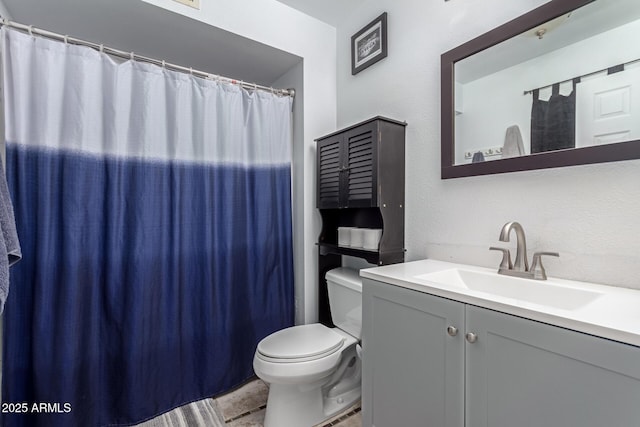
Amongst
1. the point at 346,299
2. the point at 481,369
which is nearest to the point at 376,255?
the point at 346,299

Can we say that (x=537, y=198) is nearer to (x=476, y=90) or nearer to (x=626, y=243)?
(x=626, y=243)

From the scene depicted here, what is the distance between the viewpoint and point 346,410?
1.55 m

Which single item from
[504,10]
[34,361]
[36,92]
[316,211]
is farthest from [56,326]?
[504,10]

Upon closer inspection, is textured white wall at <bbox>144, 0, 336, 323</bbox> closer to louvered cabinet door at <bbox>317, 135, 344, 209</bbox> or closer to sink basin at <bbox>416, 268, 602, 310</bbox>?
louvered cabinet door at <bbox>317, 135, 344, 209</bbox>

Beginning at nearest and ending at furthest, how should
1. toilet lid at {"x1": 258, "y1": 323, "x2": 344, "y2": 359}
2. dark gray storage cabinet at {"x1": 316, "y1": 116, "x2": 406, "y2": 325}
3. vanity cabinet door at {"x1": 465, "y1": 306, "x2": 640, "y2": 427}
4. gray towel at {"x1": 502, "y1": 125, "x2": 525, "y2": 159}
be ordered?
vanity cabinet door at {"x1": 465, "y1": 306, "x2": 640, "y2": 427}, gray towel at {"x1": 502, "y1": 125, "x2": 525, "y2": 159}, toilet lid at {"x1": 258, "y1": 323, "x2": 344, "y2": 359}, dark gray storage cabinet at {"x1": 316, "y1": 116, "x2": 406, "y2": 325}

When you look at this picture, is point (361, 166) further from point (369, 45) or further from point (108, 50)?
point (108, 50)

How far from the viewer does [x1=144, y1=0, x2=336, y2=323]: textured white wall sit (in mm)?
1811

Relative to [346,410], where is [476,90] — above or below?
above

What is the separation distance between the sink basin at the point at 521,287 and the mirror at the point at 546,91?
1.39 ft

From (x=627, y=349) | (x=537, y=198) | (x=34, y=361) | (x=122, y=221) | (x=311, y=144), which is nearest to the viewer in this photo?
(x=627, y=349)

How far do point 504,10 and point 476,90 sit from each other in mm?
305

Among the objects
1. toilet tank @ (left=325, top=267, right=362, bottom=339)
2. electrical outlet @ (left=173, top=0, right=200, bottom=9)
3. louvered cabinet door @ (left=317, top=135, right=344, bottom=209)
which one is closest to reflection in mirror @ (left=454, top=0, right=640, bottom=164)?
louvered cabinet door @ (left=317, top=135, right=344, bottom=209)

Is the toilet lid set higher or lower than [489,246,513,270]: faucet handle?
lower

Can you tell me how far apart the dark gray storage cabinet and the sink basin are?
39 cm
